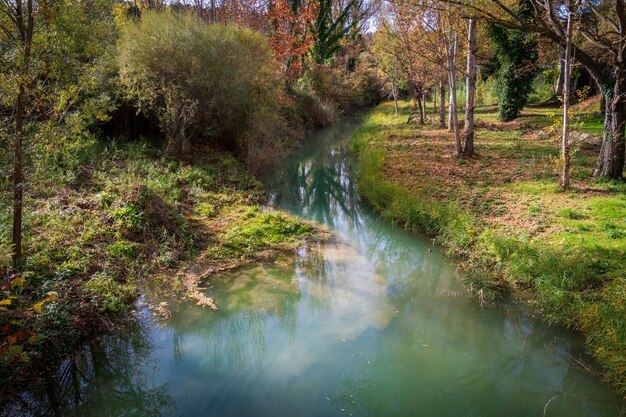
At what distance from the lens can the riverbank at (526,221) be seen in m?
6.59

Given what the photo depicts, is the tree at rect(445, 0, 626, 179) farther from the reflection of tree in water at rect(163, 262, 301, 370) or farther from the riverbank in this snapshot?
the reflection of tree in water at rect(163, 262, 301, 370)

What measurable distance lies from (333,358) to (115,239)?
200 inches

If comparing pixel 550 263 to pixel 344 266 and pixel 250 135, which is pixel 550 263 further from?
pixel 250 135

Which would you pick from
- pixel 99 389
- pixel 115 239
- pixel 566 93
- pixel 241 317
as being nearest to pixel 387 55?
pixel 566 93

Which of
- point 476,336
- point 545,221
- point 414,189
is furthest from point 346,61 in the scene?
point 476,336

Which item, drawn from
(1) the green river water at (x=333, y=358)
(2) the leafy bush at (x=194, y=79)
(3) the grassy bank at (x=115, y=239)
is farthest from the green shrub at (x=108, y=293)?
(2) the leafy bush at (x=194, y=79)

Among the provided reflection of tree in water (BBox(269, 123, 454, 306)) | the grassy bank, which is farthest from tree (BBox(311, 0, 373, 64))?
the grassy bank

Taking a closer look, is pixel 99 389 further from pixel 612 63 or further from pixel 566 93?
pixel 612 63

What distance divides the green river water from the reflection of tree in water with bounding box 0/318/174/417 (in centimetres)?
2

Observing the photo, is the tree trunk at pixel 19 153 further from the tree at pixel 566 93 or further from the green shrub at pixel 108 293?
the tree at pixel 566 93

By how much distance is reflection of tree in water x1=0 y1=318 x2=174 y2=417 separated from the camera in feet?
16.9

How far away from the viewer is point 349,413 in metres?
5.16

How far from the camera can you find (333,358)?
6152 millimetres

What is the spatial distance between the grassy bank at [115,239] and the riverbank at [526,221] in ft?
12.3
